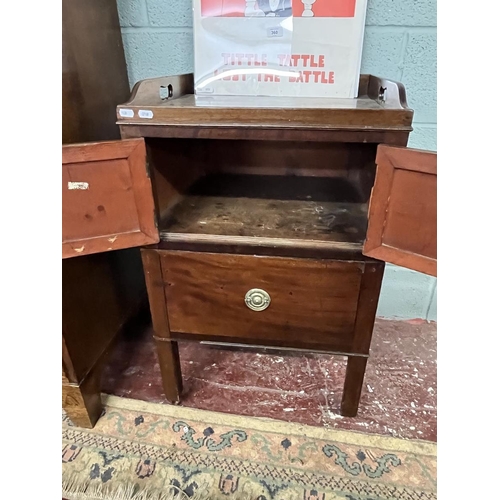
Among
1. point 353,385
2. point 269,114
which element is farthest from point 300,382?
point 269,114

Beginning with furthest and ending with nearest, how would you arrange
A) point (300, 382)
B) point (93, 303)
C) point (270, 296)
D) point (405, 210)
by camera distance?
point (300, 382)
point (93, 303)
point (270, 296)
point (405, 210)

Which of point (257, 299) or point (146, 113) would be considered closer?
point (146, 113)

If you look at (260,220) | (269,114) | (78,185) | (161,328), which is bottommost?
(161,328)

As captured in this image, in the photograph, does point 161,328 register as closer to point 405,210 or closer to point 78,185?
point 78,185

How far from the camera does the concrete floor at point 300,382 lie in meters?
0.95

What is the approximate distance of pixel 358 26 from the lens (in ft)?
2.89

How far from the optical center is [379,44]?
3.15ft

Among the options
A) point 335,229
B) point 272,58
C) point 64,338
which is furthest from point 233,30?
point 64,338

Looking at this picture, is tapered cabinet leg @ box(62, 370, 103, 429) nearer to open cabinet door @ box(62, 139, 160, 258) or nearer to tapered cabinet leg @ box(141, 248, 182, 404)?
tapered cabinet leg @ box(141, 248, 182, 404)

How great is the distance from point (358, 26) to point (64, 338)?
879 mm

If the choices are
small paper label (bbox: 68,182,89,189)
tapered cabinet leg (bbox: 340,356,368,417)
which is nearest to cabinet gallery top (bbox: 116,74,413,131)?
small paper label (bbox: 68,182,89,189)

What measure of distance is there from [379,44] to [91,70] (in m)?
0.64

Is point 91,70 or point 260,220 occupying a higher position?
point 91,70
